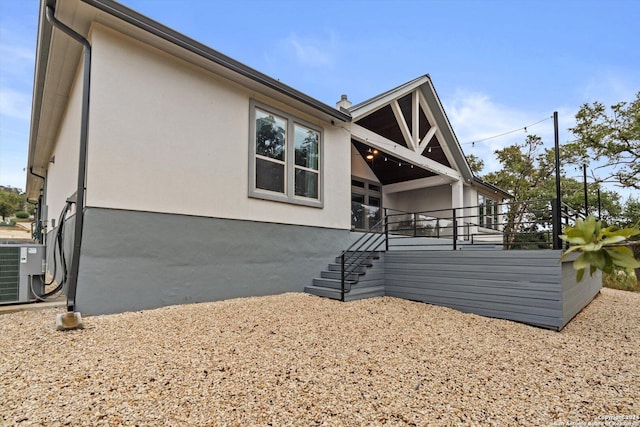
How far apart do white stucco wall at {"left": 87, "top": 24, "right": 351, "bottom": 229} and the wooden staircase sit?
1755 millimetres

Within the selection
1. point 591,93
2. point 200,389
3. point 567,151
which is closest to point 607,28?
point 591,93

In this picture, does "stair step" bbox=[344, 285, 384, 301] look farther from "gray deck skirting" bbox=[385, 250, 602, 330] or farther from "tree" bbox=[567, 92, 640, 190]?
"tree" bbox=[567, 92, 640, 190]

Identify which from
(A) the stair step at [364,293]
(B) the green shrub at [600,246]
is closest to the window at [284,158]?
(A) the stair step at [364,293]

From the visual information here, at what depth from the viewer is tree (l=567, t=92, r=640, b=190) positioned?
13.4m

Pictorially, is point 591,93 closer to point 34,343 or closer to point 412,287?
point 412,287

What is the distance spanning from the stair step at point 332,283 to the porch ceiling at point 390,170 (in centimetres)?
635

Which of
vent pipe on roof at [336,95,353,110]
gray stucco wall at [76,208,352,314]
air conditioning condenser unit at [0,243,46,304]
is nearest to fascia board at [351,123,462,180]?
vent pipe on roof at [336,95,353,110]

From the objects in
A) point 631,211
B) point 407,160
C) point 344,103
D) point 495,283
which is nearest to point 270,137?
point 344,103

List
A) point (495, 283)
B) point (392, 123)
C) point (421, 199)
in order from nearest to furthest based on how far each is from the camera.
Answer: point (495, 283), point (392, 123), point (421, 199)

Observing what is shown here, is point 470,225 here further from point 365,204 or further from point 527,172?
point 527,172

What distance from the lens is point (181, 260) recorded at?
5.26m

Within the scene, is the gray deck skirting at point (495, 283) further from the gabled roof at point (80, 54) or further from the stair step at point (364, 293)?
the gabled roof at point (80, 54)

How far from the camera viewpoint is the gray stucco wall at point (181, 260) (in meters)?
4.46

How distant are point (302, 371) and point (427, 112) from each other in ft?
34.8
